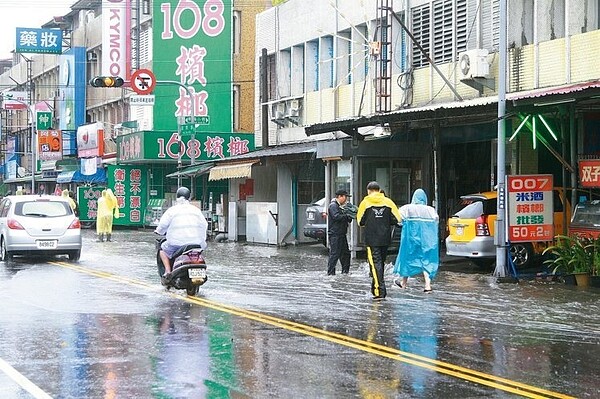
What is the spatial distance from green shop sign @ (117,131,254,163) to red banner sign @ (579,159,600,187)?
24042 mm

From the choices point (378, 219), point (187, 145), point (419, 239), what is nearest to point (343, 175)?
point (419, 239)

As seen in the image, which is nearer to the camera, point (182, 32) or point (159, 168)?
point (182, 32)

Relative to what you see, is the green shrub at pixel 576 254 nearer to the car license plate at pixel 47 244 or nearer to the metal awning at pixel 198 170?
the car license plate at pixel 47 244

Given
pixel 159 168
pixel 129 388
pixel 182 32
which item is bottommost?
pixel 129 388

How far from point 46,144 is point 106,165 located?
36.4ft

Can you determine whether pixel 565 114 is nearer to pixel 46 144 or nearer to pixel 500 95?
pixel 500 95

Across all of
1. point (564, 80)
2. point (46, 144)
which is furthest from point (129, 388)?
point (46, 144)

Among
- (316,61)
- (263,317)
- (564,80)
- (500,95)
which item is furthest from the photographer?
(316,61)

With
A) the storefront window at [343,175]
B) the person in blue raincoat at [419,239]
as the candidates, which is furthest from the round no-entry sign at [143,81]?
the person in blue raincoat at [419,239]

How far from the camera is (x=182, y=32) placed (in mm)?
42688

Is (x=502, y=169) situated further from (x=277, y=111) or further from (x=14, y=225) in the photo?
(x=277, y=111)

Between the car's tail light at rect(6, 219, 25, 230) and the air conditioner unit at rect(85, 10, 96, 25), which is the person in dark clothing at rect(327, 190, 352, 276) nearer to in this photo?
the car's tail light at rect(6, 219, 25, 230)

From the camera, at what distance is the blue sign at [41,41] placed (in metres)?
63.1

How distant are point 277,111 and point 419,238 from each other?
59.8ft
